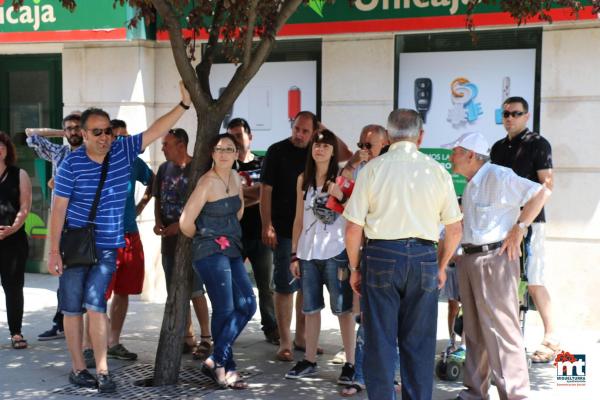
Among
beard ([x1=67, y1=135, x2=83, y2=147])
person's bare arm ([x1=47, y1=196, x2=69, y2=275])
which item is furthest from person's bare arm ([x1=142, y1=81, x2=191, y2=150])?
beard ([x1=67, y1=135, x2=83, y2=147])

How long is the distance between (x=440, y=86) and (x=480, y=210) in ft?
11.8

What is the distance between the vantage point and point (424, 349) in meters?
5.30

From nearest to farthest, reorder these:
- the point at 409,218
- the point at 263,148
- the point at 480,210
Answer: the point at 409,218 → the point at 480,210 → the point at 263,148

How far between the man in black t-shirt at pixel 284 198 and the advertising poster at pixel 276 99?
2.49 m

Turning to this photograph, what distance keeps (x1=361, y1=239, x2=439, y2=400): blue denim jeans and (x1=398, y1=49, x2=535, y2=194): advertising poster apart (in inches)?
157

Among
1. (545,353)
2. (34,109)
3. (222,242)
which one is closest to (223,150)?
(222,242)

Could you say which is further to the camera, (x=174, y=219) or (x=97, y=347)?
(x=174, y=219)

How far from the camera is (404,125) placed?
534 cm

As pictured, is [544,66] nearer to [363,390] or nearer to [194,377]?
[363,390]

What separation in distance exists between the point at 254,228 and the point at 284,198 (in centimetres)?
44

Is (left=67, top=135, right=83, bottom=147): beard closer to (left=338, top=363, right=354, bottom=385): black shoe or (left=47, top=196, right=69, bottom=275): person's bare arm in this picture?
(left=47, top=196, right=69, bottom=275): person's bare arm

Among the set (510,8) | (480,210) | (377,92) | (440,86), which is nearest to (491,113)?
(440,86)

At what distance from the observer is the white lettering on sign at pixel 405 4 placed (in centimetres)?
883

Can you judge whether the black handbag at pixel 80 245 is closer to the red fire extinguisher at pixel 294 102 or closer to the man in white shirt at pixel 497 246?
the man in white shirt at pixel 497 246
